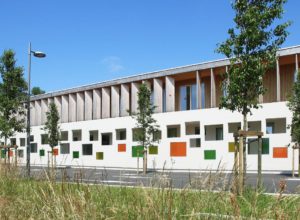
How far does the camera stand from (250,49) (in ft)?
42.9

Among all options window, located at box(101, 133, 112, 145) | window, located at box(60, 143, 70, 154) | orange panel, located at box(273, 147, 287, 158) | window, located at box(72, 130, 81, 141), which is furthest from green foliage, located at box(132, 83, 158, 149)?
window, located at box(72, 130, 81, 141)

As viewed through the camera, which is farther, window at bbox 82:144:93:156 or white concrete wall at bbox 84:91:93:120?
white concrete wall at bbox 84:91:93:120

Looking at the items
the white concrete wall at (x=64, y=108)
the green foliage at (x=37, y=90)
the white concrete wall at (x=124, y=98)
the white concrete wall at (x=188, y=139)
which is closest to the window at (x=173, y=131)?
the white concrete wall at (x=188, y=139)

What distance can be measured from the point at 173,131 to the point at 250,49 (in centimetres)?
2460

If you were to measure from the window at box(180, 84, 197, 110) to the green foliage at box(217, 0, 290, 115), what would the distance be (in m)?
23.4

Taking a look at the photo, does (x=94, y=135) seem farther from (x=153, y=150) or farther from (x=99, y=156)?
(x=153, y=150)

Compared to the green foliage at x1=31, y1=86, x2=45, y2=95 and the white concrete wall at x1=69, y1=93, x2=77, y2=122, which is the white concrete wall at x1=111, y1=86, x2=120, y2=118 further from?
the green foliage at x1=31, y1=86, x2=45, y2=95

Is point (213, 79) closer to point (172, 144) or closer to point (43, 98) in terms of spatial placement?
point (172, 144)

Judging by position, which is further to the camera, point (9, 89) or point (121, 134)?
point (121, 134)

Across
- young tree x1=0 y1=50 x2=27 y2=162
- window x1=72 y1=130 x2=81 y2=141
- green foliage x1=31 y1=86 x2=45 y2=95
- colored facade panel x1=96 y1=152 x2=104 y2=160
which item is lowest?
colored facade panel x1=96 y1=152 x2=104 y2=160

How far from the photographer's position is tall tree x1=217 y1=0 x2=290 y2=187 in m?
12.8

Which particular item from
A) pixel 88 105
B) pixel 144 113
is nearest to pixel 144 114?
pixel 144 113

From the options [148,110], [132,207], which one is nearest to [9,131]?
[148,110]

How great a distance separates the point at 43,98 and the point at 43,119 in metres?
2.42
